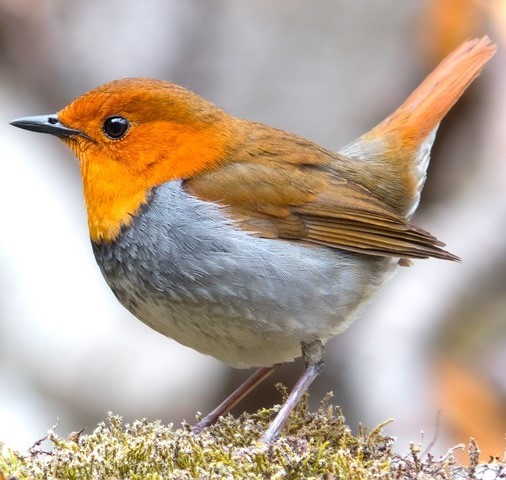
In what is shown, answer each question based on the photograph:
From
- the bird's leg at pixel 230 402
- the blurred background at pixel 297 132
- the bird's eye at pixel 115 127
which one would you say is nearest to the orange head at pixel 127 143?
the bird's eye at pixel 115 127

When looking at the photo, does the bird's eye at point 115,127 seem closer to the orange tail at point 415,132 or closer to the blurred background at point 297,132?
the orange tail at point 415,132

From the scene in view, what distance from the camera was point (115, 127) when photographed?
4355 mm

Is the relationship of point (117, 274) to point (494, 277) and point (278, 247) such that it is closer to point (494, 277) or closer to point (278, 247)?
point (278, 247)

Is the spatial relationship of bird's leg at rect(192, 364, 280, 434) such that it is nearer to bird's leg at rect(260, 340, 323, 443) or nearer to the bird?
the bird

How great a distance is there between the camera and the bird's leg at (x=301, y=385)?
375cm

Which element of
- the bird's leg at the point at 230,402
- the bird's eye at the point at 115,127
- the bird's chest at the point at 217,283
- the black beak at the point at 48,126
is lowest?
the bird's leg at the point at 230,402

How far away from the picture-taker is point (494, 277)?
7.06 meters

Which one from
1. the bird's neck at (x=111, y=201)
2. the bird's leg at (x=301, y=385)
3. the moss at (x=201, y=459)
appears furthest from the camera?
the bird's neck at (x=111, y=201)

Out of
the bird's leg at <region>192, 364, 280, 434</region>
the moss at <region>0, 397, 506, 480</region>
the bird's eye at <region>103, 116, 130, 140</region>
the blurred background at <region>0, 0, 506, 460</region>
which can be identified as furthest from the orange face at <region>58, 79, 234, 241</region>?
the blurred background at <region>0, 0, 506, 460</region>

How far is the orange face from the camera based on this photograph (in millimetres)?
4277

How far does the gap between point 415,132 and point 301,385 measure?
74.4 inches

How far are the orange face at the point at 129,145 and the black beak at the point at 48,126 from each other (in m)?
0.02

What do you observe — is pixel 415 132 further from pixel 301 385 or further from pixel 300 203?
pixel 301 385

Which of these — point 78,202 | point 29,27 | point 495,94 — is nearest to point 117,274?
point 78,202
